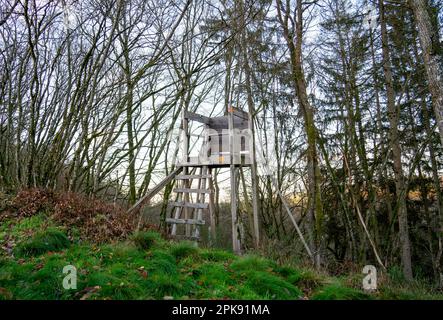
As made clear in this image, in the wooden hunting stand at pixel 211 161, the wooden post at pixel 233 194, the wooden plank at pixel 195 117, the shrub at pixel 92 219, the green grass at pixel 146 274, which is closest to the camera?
the green grass at pixel 146 274

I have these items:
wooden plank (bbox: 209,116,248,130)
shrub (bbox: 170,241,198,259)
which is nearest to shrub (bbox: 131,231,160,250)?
shrub (bbox: 170,241,198,259)

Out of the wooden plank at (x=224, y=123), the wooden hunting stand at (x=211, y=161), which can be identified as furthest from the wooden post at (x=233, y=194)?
the wooden plank at (x=224, y=123)

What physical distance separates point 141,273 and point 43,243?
175cm

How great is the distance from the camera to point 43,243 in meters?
4.86

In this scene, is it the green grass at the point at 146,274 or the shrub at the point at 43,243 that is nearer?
the green grass at the point at 146,274

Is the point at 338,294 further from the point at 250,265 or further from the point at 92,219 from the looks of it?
the point at 92,219

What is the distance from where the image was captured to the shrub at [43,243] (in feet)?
15.5

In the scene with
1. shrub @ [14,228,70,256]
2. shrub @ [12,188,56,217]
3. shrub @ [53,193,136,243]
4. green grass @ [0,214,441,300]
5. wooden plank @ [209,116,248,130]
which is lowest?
green grass @ [0,214,441,300]

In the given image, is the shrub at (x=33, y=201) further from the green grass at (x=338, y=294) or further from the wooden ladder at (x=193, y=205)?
the green grass at (x=338, y=294)

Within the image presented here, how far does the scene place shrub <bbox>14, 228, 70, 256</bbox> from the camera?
472cm

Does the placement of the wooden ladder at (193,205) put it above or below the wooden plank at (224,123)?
below

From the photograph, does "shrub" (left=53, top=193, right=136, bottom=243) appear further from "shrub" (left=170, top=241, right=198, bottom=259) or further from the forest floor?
"shrub" (left=170, top=241, right=198, bottom=259)
